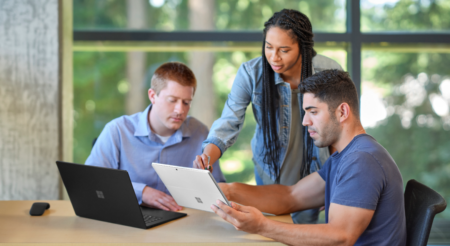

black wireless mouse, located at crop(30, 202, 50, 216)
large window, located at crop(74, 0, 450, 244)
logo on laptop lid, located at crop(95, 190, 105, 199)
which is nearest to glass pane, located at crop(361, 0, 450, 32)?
large window, located at crop(74, 0, 450, 244)

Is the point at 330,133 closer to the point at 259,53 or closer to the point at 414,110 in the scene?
the point at 259,53

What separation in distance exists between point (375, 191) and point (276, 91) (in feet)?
2.76

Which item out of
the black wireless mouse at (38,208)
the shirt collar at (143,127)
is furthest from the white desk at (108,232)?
the shirt collar at (143,127)

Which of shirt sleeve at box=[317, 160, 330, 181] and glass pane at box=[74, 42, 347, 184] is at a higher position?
glass pane at box=[74, 42, 347, 184]

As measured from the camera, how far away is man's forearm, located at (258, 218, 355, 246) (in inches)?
46.1

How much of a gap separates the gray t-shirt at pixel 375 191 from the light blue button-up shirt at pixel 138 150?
79 centimetres

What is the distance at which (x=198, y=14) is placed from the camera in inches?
124

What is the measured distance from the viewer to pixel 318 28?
313cm

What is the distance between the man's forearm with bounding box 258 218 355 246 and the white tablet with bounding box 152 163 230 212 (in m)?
0.16

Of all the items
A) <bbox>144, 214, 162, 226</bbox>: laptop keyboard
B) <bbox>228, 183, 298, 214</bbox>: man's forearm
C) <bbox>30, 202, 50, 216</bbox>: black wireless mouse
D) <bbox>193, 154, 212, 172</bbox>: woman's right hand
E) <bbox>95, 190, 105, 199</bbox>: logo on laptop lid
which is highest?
<bbox>193, 154, 212, 172</bbox>: woman's right hand

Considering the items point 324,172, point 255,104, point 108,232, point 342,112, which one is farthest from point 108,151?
point 342,112

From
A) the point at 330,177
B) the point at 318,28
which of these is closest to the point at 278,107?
the point at 330,177

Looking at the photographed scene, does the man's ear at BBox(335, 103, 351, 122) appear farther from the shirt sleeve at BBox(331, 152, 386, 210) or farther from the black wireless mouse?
the black wireless mouse

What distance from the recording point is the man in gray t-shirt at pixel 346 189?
3.90 feet
